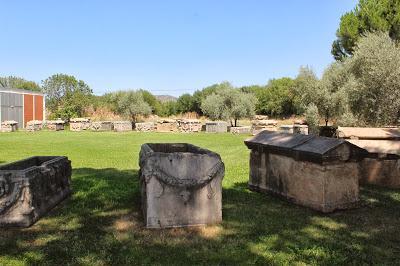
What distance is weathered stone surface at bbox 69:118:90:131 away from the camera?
1257 inches

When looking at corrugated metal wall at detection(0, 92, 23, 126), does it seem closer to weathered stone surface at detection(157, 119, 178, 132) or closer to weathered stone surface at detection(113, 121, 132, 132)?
weathered stone surface at detection(113, 121, 132, 132)

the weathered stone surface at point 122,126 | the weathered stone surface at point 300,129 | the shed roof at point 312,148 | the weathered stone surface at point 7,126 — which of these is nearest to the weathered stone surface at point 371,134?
the shed roof at point 312,148

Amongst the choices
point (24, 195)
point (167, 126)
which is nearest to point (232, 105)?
point (167, 126)

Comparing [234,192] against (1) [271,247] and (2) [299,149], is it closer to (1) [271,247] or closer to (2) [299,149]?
(2) [299,149]

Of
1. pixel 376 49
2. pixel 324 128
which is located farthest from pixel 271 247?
pixel 376 49

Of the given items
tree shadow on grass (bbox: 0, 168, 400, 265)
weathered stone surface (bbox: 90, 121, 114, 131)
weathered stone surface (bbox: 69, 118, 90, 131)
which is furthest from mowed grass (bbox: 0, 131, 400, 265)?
weathered stone surface (bbox: 69, 118, 90, 131)

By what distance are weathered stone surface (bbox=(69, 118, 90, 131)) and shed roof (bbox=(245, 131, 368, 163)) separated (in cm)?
2722

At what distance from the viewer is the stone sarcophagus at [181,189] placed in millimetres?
5305

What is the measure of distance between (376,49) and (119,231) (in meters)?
18.3

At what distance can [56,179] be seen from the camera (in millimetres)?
6621

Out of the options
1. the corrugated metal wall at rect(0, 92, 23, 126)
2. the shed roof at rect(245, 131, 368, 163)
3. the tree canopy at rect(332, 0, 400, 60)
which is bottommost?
the shed roof at rect(245, 131, 368, 163)

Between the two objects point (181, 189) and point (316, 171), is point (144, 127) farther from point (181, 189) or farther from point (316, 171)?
point (181, 189)

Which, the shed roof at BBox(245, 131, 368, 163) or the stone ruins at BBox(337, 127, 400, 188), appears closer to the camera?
the shed roof at BBox(245, 131, 368, 163)

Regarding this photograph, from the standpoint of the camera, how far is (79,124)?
32.1m
